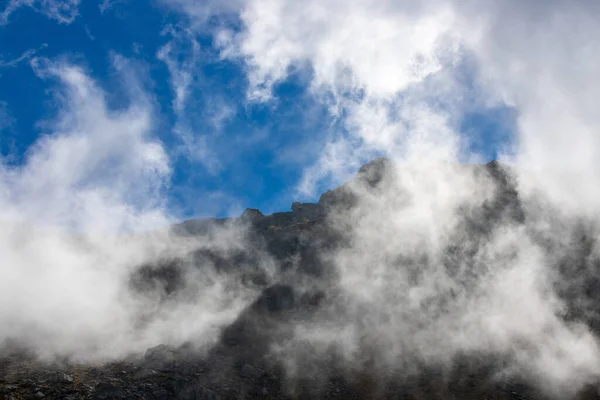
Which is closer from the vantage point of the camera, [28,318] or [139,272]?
[28,318]

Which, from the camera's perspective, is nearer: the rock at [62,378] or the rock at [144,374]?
the rock at [62,378]

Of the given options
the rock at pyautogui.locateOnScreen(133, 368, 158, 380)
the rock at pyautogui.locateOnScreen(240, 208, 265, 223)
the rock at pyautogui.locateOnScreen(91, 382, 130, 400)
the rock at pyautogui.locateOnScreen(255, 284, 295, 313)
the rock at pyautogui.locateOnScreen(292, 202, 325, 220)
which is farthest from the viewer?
the rock at pyautogui.locateOnScreen(292, 202, 325, 220)

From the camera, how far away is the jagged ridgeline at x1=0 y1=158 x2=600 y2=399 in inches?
1960

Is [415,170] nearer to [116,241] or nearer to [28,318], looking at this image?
[116,241]

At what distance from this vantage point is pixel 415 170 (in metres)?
103

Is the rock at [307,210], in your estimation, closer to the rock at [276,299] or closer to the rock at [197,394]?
the rock at [276,299]

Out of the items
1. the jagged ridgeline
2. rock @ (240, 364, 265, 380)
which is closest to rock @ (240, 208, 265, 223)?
the jagged ridgeline

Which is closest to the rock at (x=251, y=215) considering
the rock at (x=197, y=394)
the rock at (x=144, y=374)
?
the rock at (x=144, y=374)

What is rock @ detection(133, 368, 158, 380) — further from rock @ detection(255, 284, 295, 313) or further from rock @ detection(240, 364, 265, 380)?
rock @ detection(255, 284, 295, 313)

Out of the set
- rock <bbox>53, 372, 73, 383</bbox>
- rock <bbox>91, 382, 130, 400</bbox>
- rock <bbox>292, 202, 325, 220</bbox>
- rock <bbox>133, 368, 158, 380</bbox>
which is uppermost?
A: rock <bbox>292, 202, 325, 220</bbox>

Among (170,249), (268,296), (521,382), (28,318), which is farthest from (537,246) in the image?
(28,318)

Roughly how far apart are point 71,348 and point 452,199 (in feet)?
252

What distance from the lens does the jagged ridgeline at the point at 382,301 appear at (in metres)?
49.8

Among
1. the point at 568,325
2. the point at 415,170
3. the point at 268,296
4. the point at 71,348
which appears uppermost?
the point at 415,170
